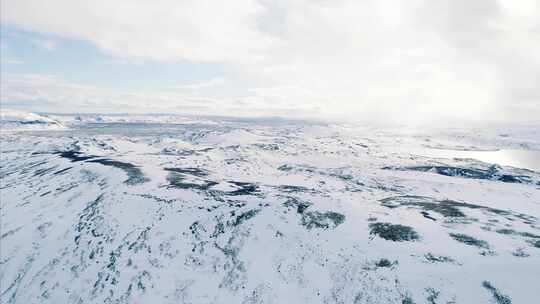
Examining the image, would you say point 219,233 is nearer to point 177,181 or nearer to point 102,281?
point 102,281

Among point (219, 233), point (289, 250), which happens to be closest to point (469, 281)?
point (289, 250)

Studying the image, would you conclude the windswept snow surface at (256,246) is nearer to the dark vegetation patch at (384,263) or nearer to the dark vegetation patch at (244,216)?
the dark vegetation patch at (384,263)

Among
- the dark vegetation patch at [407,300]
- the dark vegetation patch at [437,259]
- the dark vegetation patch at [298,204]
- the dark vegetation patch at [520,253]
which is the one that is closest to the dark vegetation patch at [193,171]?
the dark vegetation patch at [298,204]

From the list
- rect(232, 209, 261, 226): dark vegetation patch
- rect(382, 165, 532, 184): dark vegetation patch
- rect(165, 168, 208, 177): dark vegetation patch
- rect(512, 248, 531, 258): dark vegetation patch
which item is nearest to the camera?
rect(512, 248, 531, 258): dark vegetation patch

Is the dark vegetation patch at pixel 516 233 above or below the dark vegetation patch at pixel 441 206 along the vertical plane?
above

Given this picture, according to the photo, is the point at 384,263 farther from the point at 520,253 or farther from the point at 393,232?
the point at 520,253

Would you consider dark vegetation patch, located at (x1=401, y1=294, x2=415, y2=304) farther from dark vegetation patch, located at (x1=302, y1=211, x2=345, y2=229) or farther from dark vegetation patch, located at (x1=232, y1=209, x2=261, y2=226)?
dark vegetation patch, located at (x1=232, y1=209, x2=261, y2=226)

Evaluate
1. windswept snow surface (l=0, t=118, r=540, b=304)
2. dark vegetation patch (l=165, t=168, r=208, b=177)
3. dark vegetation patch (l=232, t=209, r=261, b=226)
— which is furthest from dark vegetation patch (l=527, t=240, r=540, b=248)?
dark vegetation patch (l=165, t=168, r=208, b=177)
